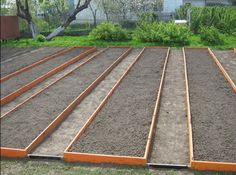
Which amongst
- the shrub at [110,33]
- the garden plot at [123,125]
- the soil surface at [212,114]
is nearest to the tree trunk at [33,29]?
the shrub at [110,33]

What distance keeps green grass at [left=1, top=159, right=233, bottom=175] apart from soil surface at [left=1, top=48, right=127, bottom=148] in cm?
57

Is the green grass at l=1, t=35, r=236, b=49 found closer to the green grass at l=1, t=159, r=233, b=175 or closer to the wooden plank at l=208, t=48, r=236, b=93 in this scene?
the wooden plank at l=208, t=48, r=236, b=93

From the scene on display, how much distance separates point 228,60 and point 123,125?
802cm

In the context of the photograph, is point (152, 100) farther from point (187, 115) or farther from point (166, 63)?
point (166, 63)

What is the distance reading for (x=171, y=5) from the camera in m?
30.0

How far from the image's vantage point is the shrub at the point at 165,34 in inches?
738

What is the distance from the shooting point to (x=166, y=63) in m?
14.6

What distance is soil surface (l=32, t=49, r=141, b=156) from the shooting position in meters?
7.73

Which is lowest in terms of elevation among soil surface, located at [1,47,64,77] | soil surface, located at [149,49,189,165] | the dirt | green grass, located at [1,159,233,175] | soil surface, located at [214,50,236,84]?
green grass, located at [1,159,233,175]

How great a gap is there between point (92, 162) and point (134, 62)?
809 cm

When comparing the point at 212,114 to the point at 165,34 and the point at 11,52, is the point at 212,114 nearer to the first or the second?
the point at 165,34

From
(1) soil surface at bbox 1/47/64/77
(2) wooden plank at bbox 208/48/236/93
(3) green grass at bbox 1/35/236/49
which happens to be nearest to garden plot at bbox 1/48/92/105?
(1) soil surface at bbox 1/47/64/77

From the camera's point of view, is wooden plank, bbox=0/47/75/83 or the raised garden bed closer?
the raised garden bed

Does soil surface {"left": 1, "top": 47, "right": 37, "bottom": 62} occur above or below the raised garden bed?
above
